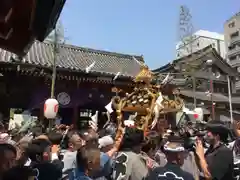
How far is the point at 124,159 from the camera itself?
3568 millimetres

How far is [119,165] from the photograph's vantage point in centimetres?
355

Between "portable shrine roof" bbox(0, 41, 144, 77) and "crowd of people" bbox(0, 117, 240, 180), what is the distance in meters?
8.81

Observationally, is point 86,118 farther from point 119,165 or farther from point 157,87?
point 119,165

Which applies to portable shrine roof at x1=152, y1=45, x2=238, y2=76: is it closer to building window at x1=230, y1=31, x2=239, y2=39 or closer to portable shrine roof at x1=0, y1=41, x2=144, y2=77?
portable shrine roof at x1=0, y1=41, x2=144, y2=77

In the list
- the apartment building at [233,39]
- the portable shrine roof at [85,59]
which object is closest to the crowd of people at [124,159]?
the portable shrine roof at [85,59]

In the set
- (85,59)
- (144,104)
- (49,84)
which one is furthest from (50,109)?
(85,59)

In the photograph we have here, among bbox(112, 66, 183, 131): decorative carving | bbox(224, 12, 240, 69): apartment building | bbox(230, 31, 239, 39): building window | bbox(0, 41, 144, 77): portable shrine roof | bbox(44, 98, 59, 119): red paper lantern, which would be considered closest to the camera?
bbox(112, 66, 183, 131): decorative carving

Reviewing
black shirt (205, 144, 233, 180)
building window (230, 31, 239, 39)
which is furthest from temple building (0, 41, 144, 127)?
building window (230, 31, 239, 39)

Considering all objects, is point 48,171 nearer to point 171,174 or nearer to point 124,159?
point 124,159

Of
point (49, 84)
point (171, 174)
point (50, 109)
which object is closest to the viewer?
point (171, 174)

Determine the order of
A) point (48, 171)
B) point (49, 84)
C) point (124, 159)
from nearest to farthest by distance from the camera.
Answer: point (48, 171), point (124, 159), point (49, 84)

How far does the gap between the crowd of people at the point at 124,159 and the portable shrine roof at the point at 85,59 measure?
881cm

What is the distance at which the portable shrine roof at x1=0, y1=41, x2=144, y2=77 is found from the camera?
49.1ft

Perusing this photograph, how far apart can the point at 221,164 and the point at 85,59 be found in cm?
1521
